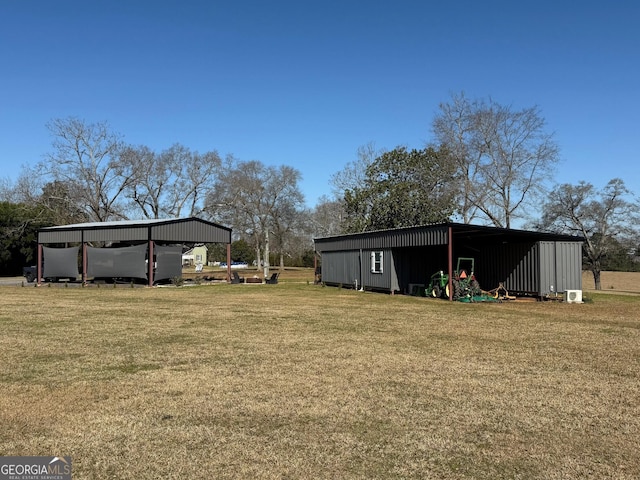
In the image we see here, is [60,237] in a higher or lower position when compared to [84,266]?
higher

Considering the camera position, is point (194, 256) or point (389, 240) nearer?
point (389, 240)

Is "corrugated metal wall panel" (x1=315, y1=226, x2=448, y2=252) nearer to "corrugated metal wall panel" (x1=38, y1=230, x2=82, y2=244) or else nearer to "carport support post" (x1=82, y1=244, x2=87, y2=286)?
"carport support post" (x1=82, y1=244, x2=87, y2=286)

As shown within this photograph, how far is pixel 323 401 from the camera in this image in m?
5.63

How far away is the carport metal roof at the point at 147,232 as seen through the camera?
27.8 meters

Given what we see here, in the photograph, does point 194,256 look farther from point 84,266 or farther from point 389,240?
point 389,240

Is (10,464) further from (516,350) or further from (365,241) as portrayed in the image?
(365,241)

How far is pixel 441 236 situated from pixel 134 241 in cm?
1757

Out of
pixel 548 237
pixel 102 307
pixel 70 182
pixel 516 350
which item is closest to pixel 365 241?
pixel 548 237

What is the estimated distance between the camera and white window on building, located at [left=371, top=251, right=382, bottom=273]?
23.4 m

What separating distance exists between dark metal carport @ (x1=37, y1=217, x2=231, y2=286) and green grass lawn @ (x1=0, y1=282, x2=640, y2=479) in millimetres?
16594

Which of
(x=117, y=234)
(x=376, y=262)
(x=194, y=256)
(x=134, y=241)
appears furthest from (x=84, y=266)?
(x=194, y=256)

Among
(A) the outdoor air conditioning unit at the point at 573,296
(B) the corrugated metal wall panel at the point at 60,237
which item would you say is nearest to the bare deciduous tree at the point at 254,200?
(B) the corrugated metal wall panel at the point at 60,237

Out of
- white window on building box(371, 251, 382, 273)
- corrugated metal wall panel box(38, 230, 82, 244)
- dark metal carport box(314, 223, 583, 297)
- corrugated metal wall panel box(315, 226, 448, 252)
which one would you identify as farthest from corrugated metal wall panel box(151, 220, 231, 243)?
white window on building box(371, 251, 382, 273)

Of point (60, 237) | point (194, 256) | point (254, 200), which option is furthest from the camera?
point (194, 256)
